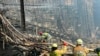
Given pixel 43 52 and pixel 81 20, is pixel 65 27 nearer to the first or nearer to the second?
pixel 81 20

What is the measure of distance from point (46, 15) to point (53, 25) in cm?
187

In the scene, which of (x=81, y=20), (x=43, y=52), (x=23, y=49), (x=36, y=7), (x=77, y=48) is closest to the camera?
(x=77, y=48)

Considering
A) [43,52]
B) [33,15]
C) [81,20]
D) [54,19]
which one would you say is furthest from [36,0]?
[43,52]

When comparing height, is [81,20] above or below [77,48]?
below

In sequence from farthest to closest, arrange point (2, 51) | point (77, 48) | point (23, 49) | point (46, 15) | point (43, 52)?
point (46, 15) < point (2, 51) < point (23, 49) < point (43, 52) < point (77, 48)

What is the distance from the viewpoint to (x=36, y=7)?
3228 centimetres

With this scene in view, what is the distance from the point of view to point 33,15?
3419 cm

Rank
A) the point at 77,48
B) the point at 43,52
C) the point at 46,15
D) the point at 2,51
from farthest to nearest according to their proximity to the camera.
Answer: the point at 46,15
the point at 2,51
the point at 43,52
the point at 77,48

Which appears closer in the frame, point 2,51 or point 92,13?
point 2,51

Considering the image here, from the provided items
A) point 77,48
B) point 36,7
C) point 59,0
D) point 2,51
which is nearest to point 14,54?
point 2,51

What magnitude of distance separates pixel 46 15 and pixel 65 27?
272 cm

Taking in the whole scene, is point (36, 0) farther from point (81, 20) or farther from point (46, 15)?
point (81, 20)

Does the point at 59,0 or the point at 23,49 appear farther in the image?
the point at 59,0

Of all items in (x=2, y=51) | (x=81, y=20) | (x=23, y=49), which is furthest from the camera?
(x=81, y=20)
